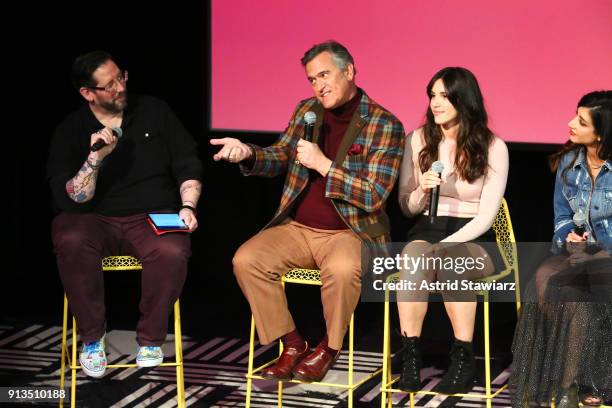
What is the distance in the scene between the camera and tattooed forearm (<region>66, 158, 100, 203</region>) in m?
4.36

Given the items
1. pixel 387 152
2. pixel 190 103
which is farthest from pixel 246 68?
pixel 387 152

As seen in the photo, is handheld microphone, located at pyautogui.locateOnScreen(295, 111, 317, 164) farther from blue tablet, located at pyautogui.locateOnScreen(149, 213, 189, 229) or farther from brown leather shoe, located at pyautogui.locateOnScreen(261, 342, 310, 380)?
brown leather shoe, located at pyautogui.locateOnScreen(261, 342, 310, 380)

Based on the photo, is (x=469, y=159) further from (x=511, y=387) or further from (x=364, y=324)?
(x=364, y=324)

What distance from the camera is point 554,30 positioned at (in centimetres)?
523

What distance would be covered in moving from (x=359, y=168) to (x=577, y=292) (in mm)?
948

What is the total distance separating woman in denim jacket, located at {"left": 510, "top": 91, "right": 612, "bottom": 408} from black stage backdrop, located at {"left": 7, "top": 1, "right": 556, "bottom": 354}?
1589 mm

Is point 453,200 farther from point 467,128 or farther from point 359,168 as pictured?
point 359,168

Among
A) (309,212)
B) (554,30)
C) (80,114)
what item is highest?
(554,30)

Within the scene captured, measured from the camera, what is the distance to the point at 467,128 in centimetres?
421

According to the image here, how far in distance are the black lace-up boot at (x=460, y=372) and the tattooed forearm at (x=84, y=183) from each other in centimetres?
156

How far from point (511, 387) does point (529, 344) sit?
0.57ft

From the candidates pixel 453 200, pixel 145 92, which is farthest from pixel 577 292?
pixel 145 92

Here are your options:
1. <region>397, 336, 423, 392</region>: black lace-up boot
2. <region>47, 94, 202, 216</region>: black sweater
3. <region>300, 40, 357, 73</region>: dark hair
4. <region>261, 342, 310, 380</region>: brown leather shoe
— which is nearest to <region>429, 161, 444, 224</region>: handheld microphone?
<region>397, 336, 423, 392</region>: black lace-up boot

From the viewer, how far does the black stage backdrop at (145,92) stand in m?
5.88
